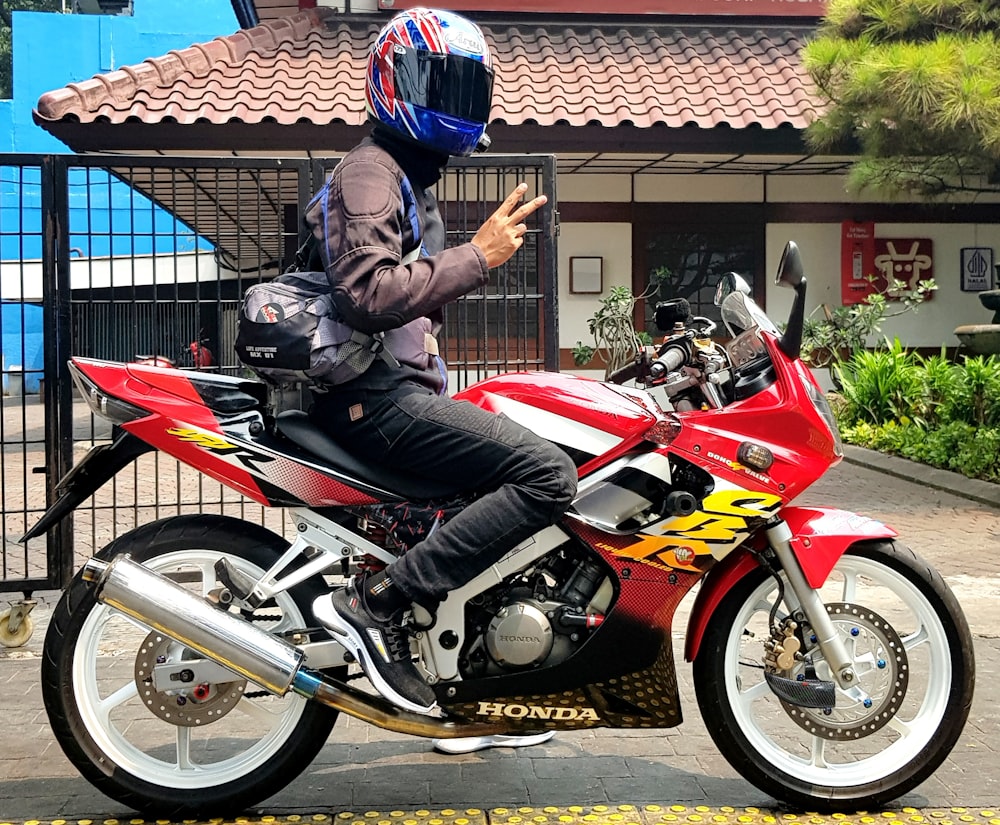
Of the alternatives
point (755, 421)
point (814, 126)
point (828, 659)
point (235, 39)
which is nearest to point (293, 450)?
point (755, 421)

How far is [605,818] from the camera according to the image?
10.7 feet

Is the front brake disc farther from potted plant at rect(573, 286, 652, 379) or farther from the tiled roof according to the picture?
potted plant at rect(573, 286, 652, 379)

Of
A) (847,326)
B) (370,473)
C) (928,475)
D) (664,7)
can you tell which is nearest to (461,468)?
(370,473)

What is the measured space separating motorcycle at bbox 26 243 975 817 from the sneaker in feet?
2.05

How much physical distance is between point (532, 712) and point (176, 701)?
1.03 m

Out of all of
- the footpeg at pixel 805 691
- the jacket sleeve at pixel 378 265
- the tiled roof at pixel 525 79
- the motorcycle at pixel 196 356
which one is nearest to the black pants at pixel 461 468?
the jacket sleeve at pixel 378 265

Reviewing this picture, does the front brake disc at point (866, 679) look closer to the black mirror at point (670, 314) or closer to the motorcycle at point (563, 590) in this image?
the motorcycle at point (563, 590)

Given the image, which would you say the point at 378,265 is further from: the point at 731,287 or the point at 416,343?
the point at 731,287

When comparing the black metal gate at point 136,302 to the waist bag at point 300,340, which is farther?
the black metal gate at point 136,302

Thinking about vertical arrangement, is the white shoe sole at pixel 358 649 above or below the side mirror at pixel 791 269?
below

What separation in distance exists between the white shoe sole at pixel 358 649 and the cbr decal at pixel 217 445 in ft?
1.45

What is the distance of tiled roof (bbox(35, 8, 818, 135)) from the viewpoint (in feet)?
37.4

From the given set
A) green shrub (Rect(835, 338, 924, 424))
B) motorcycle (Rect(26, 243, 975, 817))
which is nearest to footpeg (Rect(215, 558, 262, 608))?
motorcycle (Rect(26, 243, 975, 817))

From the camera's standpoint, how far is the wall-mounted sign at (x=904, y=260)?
14.8m
